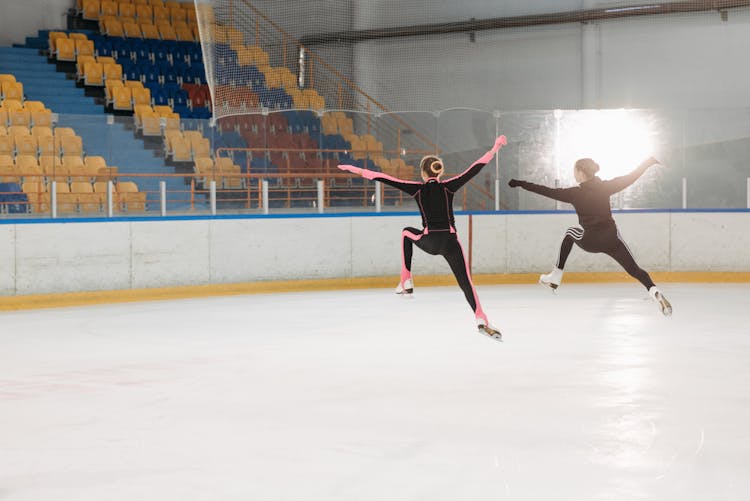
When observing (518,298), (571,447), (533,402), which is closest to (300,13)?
(518,298)

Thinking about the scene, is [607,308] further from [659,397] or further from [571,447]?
[571,447]

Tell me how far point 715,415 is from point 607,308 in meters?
5.62

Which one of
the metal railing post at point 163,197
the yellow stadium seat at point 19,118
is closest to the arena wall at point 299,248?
the metal railing post at point 163,197

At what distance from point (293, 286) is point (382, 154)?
2.28 metres

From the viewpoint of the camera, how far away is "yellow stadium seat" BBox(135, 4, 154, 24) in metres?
23.4

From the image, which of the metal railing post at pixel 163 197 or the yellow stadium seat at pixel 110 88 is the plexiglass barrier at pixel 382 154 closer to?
the metal railing post at pixel 163 197

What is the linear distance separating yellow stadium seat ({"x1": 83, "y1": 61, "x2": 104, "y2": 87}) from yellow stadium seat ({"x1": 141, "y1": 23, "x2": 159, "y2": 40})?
2494mm

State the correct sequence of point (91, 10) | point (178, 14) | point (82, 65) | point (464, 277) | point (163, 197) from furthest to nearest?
1. point (178, 14)
2. point (91, 10)
3. point (82, 65)
4. point (163, 197)
5. point (464, 277)

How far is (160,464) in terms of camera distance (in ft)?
15.6

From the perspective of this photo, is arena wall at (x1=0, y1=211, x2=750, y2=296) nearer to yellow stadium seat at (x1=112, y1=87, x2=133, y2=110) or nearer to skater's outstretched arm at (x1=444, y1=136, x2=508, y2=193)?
skater's outstretched arm at (x1=444, y1=136, x2=508, y2=193)

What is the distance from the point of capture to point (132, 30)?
22906 millimetres

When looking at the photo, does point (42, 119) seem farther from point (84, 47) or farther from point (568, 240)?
point (84, 47)

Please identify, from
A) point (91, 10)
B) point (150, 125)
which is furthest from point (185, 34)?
point (150, 125)

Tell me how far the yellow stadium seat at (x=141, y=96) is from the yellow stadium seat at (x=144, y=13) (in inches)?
135
